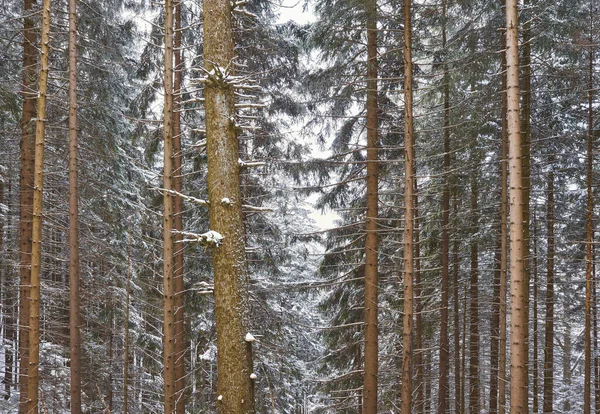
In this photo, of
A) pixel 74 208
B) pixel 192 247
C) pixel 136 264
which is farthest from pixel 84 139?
pixel 136 264

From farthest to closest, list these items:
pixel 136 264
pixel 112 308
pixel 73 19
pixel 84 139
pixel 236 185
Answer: pixel 136 264 → pixel 112 308 → pixel 84 139 → pixel 73 19 → pixel 236 185

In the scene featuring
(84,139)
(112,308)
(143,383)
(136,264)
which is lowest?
(143,383)

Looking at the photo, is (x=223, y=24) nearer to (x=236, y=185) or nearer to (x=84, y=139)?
(x=236, y=185)

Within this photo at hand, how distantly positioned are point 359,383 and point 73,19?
40.1 ft

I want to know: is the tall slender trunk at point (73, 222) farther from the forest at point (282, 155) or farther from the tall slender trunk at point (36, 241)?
the tall slender trunk at point (36, 241)

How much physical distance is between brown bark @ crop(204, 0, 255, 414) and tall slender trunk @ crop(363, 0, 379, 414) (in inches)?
190

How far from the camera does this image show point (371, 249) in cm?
915

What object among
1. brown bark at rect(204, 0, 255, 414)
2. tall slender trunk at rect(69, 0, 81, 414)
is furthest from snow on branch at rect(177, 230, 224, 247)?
tall slender trunk at rect(69, 0, 81, 414)

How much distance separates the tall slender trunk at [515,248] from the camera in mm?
6668

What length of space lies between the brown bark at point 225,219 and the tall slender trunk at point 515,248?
468cm

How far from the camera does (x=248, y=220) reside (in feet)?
37.9

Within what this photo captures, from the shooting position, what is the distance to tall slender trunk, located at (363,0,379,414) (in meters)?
8.88

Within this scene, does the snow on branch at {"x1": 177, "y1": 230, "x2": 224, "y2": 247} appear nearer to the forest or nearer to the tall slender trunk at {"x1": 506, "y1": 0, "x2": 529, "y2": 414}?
the forest

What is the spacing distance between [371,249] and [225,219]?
17.7ft
